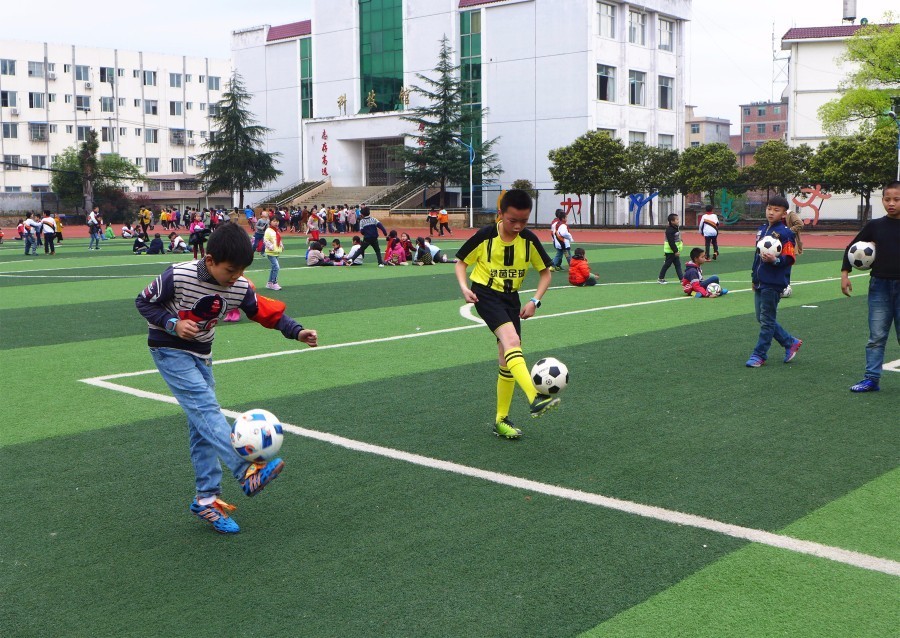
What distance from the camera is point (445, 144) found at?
60.6 meters

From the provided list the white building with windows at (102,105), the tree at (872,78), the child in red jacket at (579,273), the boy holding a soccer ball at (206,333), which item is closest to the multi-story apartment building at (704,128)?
the white building with windows at (102,105)

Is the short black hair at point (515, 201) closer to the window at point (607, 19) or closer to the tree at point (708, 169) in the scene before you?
the tree at point (708, 169)

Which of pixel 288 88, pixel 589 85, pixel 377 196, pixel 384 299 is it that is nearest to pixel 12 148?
pixel 288 88

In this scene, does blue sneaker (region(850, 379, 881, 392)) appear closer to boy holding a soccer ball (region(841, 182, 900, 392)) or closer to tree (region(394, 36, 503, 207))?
boy holding a soccer ball (region(841, 182, 900, 392))

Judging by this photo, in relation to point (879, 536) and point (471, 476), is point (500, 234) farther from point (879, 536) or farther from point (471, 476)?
point (879, 536)

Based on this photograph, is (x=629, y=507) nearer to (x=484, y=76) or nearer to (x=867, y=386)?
(x=867, y=386)

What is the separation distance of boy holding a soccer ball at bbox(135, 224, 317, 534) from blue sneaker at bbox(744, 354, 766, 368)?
21.0 ft

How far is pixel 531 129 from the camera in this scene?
198 ft

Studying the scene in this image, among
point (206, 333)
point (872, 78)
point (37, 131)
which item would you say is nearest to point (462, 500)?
point (206, 333)

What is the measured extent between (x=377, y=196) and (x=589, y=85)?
55.9 ft

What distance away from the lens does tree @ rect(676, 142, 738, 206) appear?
5122 centimetres

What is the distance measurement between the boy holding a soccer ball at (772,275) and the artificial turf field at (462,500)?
1.04 feet

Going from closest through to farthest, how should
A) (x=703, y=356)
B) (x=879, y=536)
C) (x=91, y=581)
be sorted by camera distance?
(x=91, y=581), (x=879, y=536), (x=703, y=356)

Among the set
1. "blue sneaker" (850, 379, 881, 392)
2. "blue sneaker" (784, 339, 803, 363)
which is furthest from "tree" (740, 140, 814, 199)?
"blue sneaker" (850, 379, 881, 392)
